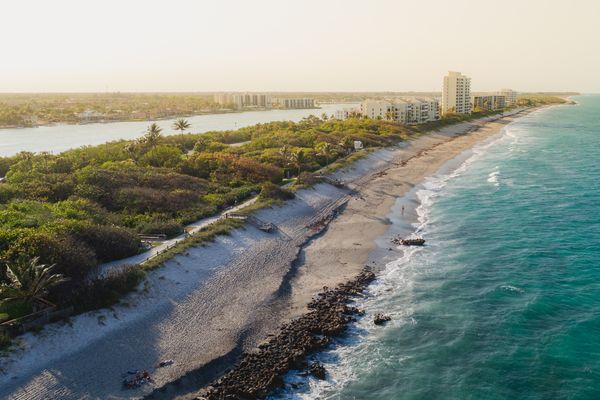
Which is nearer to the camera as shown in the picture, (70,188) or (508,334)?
(508,334)

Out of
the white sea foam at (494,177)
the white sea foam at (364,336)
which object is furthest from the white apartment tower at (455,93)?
the white sea foam at (364,336)

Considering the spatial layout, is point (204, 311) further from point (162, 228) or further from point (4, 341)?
point (162, 228)

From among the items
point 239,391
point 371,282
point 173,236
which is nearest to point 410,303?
point 371,282

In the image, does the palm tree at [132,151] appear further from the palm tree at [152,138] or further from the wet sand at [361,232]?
the wet sand at [361,232]

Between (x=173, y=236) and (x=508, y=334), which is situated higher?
(x=173, y=236)

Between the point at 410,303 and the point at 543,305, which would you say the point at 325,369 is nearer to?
the point at 410,303

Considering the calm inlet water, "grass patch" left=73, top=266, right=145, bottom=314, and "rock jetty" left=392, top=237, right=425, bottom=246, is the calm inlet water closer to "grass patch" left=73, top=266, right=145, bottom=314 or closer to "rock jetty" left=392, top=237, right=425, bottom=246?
"rock jetty" left=392, top=237, right=425, bottom=246

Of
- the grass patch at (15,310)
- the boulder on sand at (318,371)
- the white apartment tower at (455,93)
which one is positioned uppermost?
the white apartment tower at (455,93)
